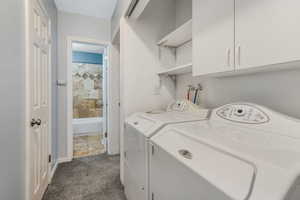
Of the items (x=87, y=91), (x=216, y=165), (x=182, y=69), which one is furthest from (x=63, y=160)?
(x=87, y=91)

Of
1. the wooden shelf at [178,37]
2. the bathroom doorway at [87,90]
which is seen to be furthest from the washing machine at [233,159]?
the bathroom doorway at [87,90]

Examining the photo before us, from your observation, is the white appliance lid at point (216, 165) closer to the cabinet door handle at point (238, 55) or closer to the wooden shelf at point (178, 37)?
the cabinet door handle at point (238, 55)

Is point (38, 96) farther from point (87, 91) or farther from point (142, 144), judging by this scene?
point (87, 91)

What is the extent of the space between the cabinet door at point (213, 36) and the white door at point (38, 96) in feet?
4.61

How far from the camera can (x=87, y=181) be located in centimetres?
198

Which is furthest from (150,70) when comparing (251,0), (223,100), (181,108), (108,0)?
(108,0)

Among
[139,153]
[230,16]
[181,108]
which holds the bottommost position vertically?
[139,153]

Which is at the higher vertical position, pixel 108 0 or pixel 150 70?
pixel 108 0

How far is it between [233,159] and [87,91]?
5.48m

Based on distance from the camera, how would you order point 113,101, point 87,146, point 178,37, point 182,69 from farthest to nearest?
point 87,146, point 113,101, point 178,37, point 182,69

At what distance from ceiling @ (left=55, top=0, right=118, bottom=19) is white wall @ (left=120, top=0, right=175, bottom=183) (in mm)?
859

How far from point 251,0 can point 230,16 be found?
0.13 m

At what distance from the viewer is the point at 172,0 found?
199 centimetres

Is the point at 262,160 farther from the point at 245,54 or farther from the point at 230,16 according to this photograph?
the point at 230,16
